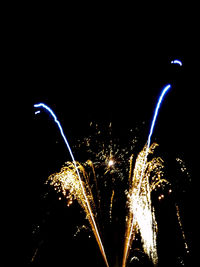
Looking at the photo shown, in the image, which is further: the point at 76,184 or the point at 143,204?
the point at 76,184

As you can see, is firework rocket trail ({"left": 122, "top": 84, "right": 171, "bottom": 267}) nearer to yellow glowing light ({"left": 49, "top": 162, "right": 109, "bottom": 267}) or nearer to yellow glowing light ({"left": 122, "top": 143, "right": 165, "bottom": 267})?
yellow glowing light ({"left": 122, "top": 143, "right": 165, "bottom": 267})

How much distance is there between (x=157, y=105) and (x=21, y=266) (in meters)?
6.64

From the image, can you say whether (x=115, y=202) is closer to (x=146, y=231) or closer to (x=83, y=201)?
(x=83, y=201)

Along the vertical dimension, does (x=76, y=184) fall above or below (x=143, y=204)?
above

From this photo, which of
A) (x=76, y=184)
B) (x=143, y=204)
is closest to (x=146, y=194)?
(x=143, y=204)

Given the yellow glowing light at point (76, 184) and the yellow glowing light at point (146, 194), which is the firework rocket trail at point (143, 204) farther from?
the yellow glowing light at point (76, 184)

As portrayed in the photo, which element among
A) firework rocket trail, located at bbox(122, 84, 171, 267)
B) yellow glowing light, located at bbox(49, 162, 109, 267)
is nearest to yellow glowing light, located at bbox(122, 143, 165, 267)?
firework rocket trail, located at bbox(122, 84, 171, 267)

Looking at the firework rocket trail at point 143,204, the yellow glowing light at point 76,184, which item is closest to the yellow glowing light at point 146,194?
the firework rocket trail at point 143,204

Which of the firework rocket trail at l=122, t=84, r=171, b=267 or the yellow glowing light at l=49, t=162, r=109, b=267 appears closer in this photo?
the firework rocket trail at l=122, t=84, r=171, b=267

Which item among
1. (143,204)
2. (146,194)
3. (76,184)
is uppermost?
(76,184)

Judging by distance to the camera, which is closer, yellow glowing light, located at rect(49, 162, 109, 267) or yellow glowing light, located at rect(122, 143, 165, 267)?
yellow glowing light, located at rect(122, 143, 165, 267)

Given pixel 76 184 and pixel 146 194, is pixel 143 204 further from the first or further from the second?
pixel 76 184

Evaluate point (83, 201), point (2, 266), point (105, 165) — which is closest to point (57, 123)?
point (105, 165)

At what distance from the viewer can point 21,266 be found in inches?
368
